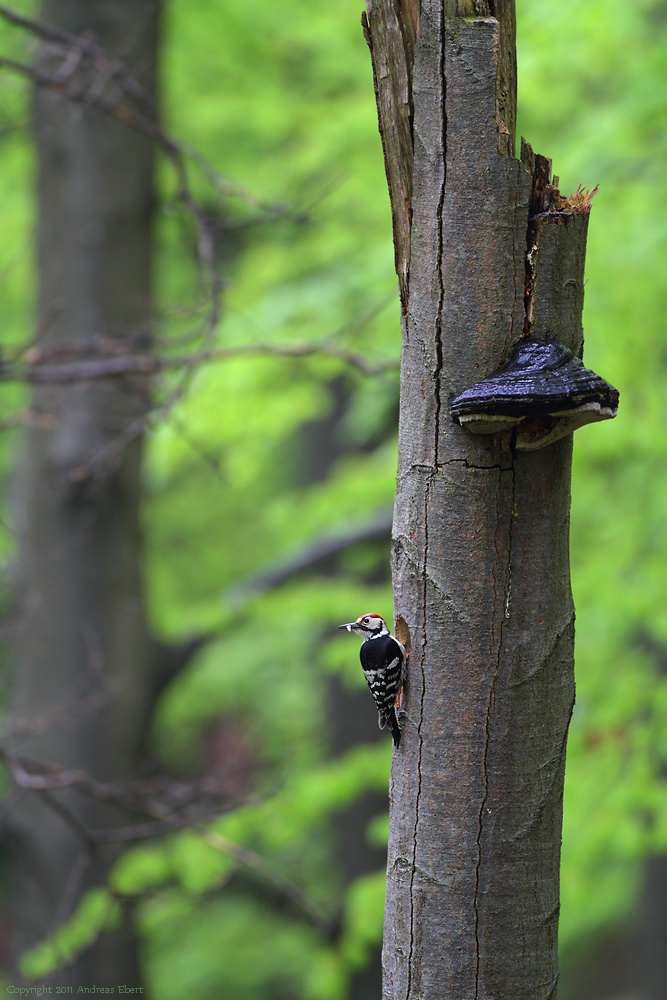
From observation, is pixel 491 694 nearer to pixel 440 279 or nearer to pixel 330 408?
pixel 440 279

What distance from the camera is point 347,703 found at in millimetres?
8398

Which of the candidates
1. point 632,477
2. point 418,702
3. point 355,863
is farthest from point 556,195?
point 355,863

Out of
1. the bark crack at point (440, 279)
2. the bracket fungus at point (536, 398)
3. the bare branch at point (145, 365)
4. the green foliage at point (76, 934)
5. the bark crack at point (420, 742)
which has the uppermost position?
the bare branch at point (145, 365)

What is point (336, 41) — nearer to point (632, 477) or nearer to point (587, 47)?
point (587, 47)

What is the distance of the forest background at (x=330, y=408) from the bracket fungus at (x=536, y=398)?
1786 mm

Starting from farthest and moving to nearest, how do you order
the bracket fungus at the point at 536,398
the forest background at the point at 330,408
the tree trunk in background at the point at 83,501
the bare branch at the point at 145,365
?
1. the tree trunk in background at the point at 83,501
2. the forest background at the point at 330,408
3. the bare branch at the point at 145,365
4. the bracket fungus at the point at 536,398

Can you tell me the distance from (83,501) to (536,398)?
4459mm

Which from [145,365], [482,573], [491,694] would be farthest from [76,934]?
[482,573]

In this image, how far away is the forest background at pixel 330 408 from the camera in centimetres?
438

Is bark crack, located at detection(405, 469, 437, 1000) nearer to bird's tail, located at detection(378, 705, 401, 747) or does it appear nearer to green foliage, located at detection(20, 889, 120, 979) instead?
bird's tail, located at detection(378, 705, 401, 747)

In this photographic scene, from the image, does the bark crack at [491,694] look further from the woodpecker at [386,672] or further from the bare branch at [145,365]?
the bare branch at [145,365]

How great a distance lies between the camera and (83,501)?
218 inches

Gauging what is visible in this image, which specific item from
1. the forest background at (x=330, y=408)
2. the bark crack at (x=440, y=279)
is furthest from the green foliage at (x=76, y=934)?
the bark crack at (x=440, y=279)

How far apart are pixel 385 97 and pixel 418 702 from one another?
1255mm
